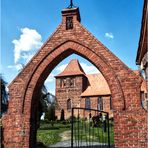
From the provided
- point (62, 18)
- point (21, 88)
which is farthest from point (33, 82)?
point (62, 18)

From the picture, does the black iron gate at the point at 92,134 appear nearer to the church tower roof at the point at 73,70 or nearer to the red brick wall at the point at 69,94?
the red brick wall at the point at 69,94

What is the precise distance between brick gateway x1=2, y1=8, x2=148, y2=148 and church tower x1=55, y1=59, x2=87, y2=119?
37202 mm

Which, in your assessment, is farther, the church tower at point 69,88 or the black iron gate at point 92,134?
the church tower at point 69,88

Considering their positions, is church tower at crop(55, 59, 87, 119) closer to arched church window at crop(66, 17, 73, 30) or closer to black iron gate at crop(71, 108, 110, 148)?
black iron gate at crop(71, 108, 110, 148)

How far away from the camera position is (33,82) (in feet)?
28.7

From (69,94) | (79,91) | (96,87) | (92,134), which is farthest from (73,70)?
(92,134)

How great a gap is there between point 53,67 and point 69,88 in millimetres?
38061

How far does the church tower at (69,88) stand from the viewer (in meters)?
46.2

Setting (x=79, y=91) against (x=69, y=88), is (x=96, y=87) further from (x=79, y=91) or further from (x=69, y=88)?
(x=69, y=88)

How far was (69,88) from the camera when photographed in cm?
4709

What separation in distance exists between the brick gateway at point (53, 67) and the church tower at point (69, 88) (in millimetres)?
37202

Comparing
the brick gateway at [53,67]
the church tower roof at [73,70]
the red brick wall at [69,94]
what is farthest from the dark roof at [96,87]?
the brick gateway at [53,67]

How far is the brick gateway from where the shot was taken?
7.80 metres

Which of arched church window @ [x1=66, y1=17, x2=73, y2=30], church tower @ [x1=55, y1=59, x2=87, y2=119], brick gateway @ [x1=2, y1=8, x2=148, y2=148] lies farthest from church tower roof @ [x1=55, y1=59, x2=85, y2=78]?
brick gateway @ [x1=2, y1=8, x2=148, y2=148]
